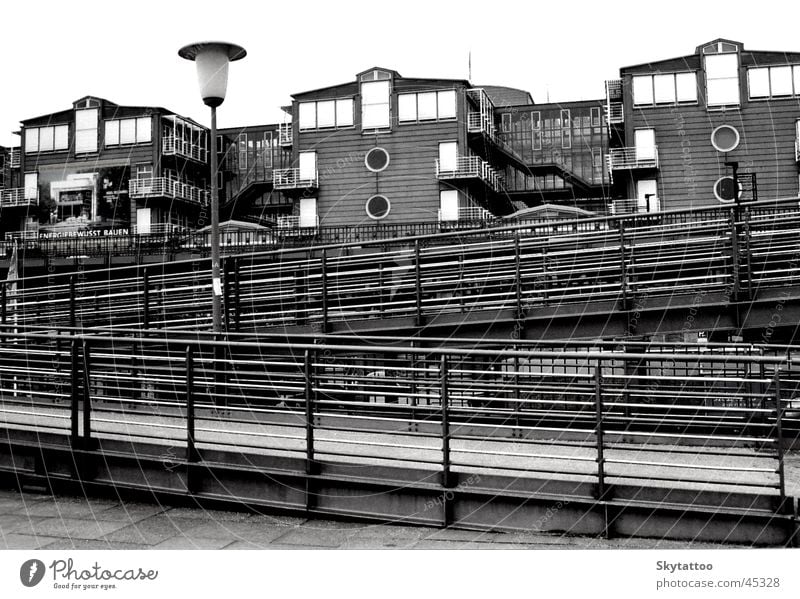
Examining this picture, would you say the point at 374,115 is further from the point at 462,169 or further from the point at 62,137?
the point at 62,137

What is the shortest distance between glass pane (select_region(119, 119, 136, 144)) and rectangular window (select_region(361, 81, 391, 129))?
1231 cm

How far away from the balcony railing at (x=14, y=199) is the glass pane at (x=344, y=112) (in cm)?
1737

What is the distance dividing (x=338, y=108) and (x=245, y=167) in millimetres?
12114

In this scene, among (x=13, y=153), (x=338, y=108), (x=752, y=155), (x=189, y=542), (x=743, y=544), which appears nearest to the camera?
(x=743, y=544)

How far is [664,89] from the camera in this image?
32781 mm

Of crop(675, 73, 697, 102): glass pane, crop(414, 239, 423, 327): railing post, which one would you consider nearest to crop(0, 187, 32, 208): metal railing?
crop(675, 73, 697, 102): glass pane

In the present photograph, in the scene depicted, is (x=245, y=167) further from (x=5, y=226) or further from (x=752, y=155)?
(x=752, y=155)

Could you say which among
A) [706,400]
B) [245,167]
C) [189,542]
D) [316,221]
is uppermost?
[245,167]

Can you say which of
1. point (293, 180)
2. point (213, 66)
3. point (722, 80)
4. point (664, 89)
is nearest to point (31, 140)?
point (293, 180)

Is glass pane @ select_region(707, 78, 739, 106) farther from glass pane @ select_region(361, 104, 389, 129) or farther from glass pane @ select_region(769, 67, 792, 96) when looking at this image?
glass pane @ select_region(361, 104, 389, 129)

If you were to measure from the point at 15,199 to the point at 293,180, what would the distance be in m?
16.0
